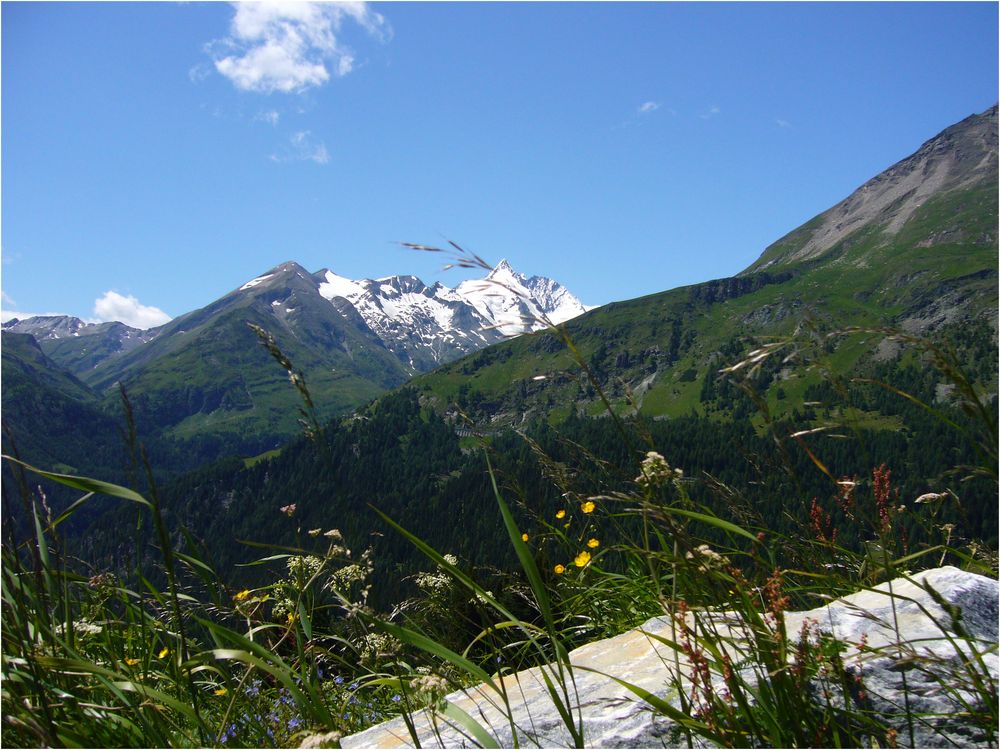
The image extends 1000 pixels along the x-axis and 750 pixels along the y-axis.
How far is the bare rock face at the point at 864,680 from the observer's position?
191 centimetres

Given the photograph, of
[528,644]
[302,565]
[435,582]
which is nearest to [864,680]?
[528,644]

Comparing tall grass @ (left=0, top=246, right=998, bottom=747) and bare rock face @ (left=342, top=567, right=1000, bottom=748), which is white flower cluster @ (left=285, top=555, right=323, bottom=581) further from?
bare rock face @ (left=342, top=567, right=1000, bottom=748)

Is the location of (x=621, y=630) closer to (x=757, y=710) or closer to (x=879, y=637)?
(x=879, y=637)

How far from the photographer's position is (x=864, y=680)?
6.92 feet

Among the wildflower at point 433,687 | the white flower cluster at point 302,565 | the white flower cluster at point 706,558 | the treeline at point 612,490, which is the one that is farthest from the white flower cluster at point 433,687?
the white flower cluster at point 706,558

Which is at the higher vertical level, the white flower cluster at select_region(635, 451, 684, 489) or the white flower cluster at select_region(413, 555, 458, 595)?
the white flower cluster at select_region(635, 451, 684, 489)

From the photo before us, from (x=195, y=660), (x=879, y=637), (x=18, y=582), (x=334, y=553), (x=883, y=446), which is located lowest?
(x=883, y=446)

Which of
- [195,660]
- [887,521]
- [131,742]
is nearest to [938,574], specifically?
[887,521]

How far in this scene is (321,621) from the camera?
4953 mm

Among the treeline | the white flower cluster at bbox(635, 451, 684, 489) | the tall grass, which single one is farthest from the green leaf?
the white flower cluster at bbox(635, 451, 684, 489)

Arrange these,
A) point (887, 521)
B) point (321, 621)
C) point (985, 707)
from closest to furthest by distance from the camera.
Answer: point (985, 707) < point (887, 521) < point (321, 621)

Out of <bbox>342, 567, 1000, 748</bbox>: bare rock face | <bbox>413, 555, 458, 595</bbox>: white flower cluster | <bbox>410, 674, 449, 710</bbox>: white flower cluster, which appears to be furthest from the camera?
<bbox>413, 555, 458, 595</bbox>: white flower cluster

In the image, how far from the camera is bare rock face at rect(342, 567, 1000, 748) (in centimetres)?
191

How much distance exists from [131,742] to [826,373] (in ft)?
8.82
